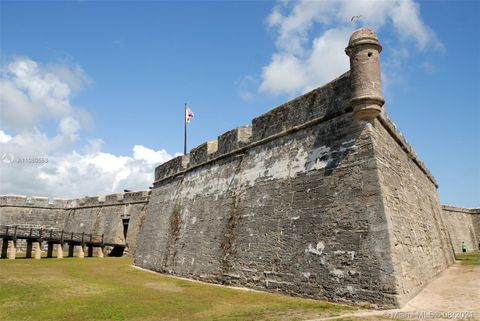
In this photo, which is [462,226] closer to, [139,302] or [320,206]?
[320,206]

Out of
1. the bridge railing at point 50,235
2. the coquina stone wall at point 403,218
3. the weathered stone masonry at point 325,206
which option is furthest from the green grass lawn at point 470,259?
the bridge railing at point 50,235

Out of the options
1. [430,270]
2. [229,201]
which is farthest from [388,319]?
[229,201]

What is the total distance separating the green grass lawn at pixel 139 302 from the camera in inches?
290

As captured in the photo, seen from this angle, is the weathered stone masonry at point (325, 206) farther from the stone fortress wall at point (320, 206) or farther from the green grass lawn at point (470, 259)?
the green grass lawn at point (470, 259)

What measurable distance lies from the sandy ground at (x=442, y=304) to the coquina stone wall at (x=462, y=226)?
17368mm

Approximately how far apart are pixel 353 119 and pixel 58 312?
7625mm

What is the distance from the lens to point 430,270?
1074cm

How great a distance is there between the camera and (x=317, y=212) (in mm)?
9438

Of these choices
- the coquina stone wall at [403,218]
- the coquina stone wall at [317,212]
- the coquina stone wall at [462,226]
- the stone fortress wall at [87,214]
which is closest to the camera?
the coquina stone wall at [403,218]

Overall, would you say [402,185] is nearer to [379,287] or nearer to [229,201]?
[379,287]

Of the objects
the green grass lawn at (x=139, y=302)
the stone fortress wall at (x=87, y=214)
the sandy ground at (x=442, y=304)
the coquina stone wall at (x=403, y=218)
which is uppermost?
the stone fortress wall at (x=87, y=214)

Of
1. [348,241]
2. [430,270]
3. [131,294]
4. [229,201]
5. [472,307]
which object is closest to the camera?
[472,307]

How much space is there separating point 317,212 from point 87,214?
25.9 meters

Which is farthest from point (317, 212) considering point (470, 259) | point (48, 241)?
point (48, 241)
